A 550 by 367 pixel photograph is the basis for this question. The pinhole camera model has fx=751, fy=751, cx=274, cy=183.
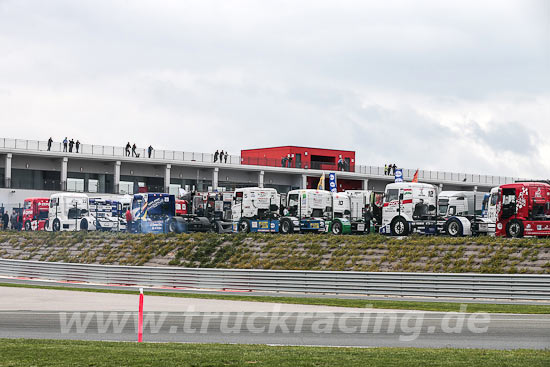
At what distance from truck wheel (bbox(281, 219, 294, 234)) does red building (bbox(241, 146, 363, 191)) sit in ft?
138

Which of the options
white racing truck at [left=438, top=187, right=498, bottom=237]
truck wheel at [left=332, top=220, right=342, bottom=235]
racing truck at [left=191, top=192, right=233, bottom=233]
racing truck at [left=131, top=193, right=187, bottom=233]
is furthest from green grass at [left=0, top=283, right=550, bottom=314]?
racing truck at [left=191, top=192, right=233, bottom=233]

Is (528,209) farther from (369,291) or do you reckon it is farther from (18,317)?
(18,317)

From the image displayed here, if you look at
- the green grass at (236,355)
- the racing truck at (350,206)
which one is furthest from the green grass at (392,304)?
the racing truck at (350,206)

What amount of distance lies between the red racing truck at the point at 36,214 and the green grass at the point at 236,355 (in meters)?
41.4

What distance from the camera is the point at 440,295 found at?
2362cm

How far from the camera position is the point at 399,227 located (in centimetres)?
3556

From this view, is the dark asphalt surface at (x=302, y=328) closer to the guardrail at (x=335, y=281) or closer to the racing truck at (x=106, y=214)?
the guardrail at (x=335, y=281)

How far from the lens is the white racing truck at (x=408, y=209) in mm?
35438

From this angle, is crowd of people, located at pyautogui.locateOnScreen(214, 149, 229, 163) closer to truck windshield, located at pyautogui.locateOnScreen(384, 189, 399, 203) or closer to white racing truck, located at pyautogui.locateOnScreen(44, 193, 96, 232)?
white racing truck, located at pyautogui.locateOnScreen(44, 193, 96, 232)

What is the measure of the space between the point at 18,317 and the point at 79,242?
24621 millimetres

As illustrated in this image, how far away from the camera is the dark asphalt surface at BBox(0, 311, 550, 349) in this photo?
43.8ft

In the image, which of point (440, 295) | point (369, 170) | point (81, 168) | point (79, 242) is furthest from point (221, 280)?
point (369, 170)

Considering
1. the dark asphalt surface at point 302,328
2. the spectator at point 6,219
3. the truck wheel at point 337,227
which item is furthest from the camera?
the spectator at point 6,219

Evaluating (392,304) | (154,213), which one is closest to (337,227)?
(154,213)
